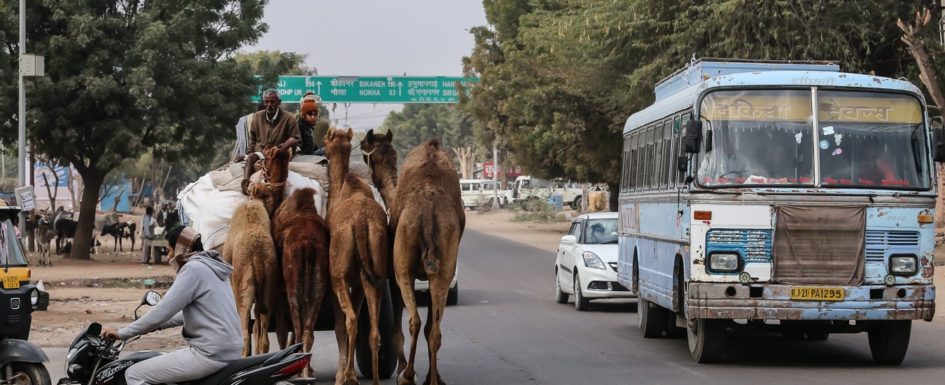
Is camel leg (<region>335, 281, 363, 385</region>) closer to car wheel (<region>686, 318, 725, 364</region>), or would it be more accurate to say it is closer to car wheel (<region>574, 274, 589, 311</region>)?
car wheel (<region>686, 318, 725, 364</region>)

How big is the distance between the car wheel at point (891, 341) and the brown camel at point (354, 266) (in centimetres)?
567

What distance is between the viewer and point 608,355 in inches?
578

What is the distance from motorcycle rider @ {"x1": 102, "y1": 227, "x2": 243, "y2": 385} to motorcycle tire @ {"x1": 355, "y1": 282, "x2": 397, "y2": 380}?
4320mm

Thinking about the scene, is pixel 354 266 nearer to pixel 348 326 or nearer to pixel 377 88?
pixel 348 326

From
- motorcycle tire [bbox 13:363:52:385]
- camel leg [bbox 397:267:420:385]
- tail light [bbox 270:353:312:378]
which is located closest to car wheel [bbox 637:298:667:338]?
camel leg [bbox 397:267:420:385]

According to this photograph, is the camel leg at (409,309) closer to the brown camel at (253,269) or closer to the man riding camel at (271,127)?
the brown camel at (253,269)

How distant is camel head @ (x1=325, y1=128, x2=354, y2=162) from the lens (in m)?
11.9

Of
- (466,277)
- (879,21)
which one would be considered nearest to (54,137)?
(466,277)

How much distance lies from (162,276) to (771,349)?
18255 millimetres

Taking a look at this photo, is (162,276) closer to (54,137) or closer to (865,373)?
(54,137)

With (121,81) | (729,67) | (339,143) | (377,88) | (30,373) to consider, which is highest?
(377,88)

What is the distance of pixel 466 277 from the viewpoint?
31844 mm

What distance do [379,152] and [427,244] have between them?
1.65 meters

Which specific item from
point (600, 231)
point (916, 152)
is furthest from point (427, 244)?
point (600, 231)
